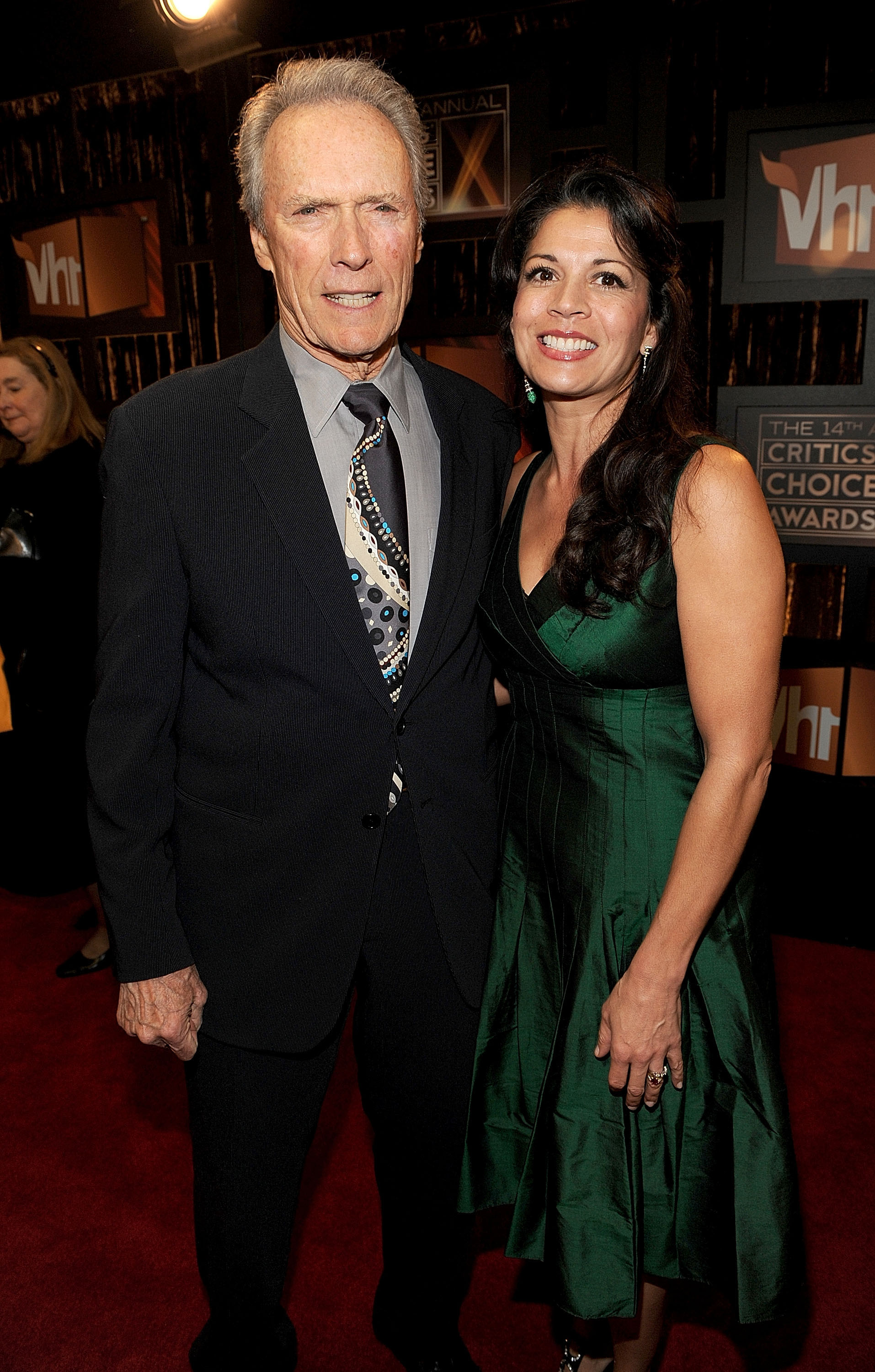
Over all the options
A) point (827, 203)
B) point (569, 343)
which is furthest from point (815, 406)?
point (569, 343)

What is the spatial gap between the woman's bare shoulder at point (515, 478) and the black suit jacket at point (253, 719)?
186 mm

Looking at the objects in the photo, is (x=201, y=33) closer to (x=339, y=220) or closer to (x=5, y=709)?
(x=5, y=709)

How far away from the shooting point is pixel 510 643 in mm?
1475

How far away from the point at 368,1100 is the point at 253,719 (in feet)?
2.24

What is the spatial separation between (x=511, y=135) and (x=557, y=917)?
8.38 ft

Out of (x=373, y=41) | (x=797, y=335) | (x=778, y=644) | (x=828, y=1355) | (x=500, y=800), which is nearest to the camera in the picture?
(x=778, y=644)

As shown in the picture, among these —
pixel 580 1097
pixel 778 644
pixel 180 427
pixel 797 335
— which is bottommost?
pixel 580 1097

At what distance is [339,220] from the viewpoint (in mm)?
1355

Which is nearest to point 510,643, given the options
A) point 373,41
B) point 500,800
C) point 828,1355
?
point 500,800

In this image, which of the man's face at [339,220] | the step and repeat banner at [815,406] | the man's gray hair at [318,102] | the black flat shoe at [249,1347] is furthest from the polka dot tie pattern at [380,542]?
the step and repeat banner at [815,406]

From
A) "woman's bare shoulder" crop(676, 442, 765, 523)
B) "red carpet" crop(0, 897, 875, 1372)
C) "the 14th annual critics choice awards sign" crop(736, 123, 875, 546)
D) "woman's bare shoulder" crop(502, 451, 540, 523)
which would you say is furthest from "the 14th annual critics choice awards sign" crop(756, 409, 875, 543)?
"woman's bare shoulder" crop(676, 442, 765, 523)

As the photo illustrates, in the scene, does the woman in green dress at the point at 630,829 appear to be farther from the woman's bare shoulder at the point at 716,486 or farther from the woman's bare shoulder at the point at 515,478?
the woman's bare shoulder at the point at 515,478

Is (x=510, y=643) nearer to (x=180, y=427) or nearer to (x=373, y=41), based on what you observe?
(x=180, y=427)

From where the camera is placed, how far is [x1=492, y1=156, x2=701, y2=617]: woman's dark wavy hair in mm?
1317
